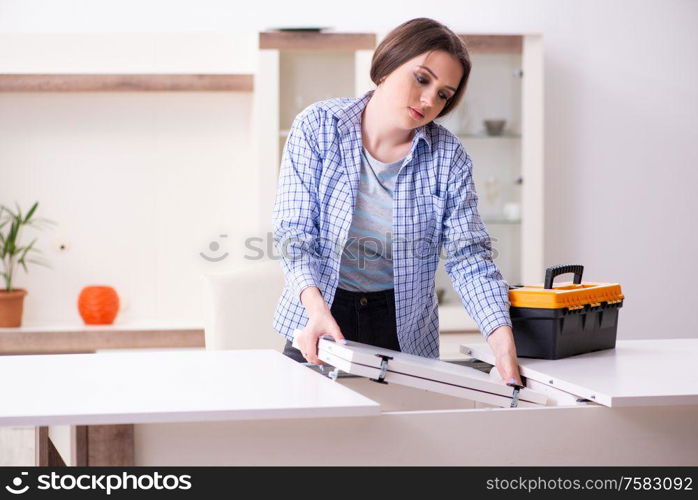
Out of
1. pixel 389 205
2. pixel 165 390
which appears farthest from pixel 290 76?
pixel 165 390

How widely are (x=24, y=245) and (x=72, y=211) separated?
0.25 m

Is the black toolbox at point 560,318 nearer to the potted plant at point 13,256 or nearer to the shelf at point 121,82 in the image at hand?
the shelf at point 121,82

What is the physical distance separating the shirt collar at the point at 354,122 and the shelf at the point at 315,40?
152 centimetres

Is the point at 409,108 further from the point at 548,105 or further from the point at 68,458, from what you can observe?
the point at 548,105

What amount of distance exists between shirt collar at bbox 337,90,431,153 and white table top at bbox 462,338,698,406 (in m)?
0.51

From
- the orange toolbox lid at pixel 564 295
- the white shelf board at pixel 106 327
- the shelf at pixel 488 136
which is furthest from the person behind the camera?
the shelf at pixel 488 136

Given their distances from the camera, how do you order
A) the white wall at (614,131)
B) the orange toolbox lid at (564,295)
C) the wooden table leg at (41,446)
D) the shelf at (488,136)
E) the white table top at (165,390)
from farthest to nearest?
the white wall at (614,131) → the shelf at (488,136) → the orange toolbox lid at (564,295) → the wooden table leg at (41,446) → the white table top at (165,390)

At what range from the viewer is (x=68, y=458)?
4.32 ft

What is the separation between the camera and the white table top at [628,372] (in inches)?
57.1

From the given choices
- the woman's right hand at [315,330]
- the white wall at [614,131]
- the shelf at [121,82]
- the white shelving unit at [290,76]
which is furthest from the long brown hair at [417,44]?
the white wall at [614,131]

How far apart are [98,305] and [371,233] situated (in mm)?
1958

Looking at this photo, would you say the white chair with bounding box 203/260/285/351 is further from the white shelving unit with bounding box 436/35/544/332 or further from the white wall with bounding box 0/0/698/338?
the white wall with bounding box 0/0/698/338

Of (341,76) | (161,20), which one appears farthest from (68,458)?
(161,20)

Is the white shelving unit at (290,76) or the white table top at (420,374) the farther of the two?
the white shelving unit at (290,76)
